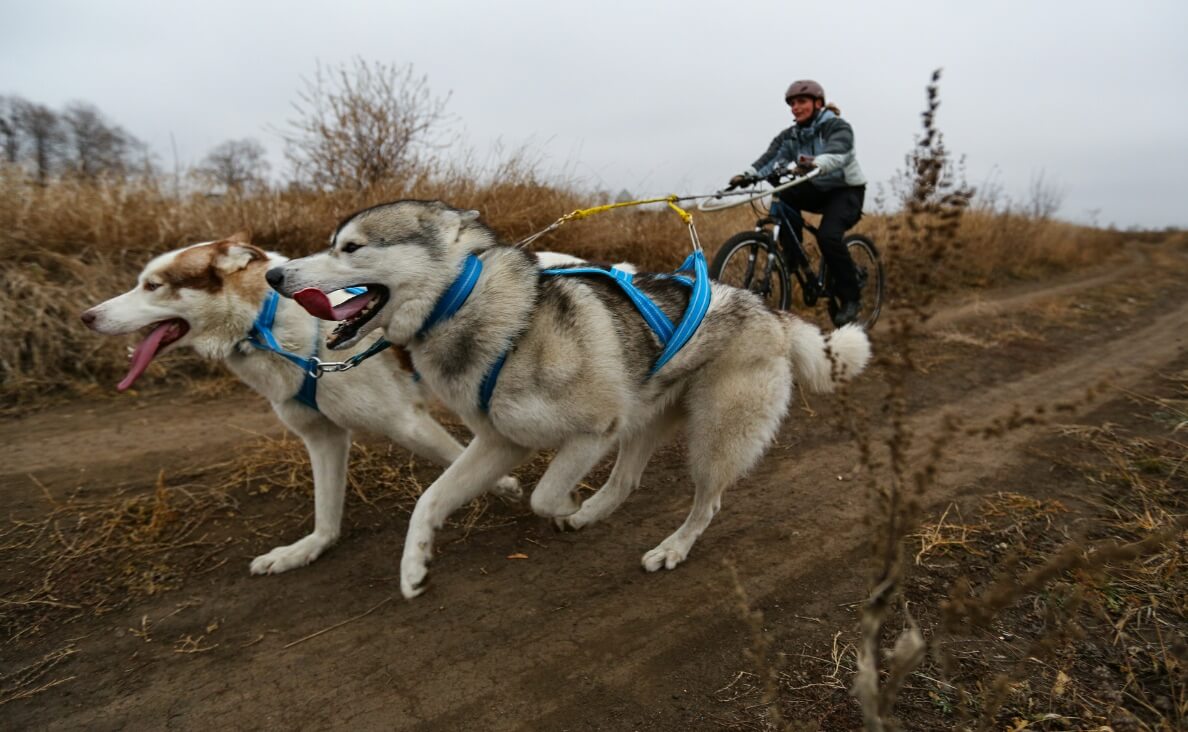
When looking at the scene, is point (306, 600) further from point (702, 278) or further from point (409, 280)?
point (702, 278)

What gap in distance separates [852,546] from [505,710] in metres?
1.88

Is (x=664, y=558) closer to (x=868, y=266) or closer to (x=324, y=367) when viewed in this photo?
(x=324, y=367)

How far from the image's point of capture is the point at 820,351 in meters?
3.03

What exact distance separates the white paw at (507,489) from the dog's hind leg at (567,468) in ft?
2.66

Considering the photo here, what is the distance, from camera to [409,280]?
2.57 meters

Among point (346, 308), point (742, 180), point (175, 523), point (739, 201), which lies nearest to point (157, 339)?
point (175, 523)

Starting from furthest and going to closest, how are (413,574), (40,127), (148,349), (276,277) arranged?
(40,127)
(148,349)
(413,574)
(276,277)

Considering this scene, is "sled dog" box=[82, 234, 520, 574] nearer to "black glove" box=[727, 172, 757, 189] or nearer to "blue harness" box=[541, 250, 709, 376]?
"blue harness" box=[541, 250, 709, 376]

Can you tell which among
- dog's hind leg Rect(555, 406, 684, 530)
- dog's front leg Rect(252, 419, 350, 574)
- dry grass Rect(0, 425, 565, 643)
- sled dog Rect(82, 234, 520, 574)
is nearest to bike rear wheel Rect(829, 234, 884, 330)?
dog's hind leg Rect(555, 406, 684, 530)

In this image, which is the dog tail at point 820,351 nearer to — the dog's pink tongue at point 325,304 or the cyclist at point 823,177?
the dog's pink tongue at point 325,304

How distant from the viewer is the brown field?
203cm

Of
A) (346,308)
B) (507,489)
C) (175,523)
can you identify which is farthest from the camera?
(507,489)

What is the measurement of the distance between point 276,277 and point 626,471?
186cm

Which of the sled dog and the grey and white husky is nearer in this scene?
the grey and white husky
